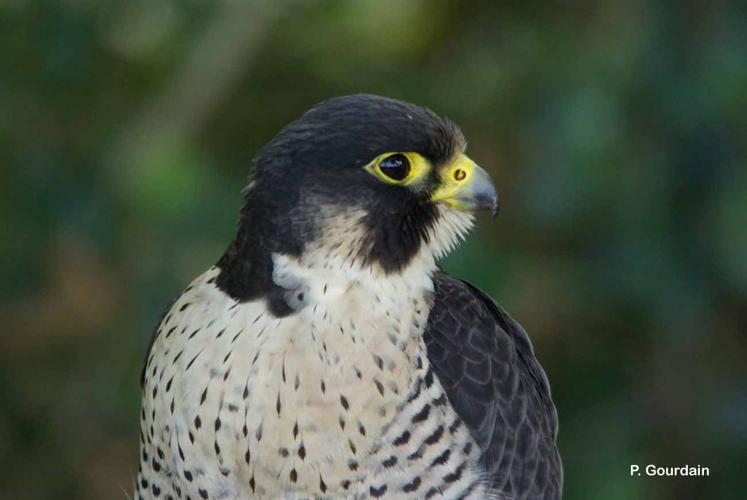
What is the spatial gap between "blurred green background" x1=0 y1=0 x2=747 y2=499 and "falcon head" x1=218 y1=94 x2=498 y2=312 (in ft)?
4.75

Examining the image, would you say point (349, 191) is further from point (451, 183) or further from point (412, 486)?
point (412, 486)

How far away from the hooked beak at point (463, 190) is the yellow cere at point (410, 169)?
0.19 feet

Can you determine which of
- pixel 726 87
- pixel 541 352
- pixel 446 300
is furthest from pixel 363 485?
pixel 541 352

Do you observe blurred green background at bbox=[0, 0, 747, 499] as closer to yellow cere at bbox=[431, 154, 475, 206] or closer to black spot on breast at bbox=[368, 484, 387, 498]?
yellow cere at bbox=[431, 154, 475, 206]

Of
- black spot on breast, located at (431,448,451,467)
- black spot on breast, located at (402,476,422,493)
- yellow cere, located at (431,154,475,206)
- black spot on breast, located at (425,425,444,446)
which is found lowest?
black spot on breast, located at (402,476,422,493)

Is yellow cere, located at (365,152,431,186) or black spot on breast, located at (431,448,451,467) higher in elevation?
yellow cere, located at (365,152,431,186)

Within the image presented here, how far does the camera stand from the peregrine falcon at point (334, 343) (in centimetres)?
293

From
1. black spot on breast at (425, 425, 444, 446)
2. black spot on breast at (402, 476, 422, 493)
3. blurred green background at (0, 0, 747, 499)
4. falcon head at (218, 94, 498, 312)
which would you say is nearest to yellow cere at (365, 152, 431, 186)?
falcon head at (218, 94, 498, 312)

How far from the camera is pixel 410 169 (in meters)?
3.06

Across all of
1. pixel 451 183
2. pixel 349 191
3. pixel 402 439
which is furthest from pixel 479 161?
pixel 402 439

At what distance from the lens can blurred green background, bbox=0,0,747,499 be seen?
4.61m

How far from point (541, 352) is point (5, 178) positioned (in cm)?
219

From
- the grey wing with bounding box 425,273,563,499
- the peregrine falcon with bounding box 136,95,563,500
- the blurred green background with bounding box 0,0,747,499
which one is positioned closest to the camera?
the peregrine falcon with bounding box 136,95,563,500

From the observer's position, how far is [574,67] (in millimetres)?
4723
